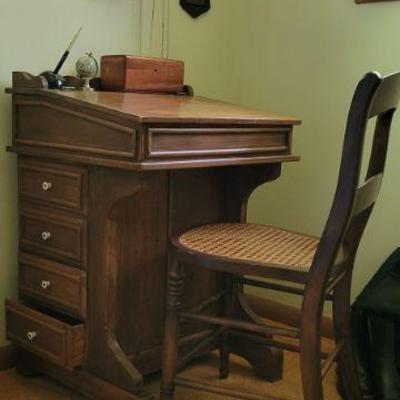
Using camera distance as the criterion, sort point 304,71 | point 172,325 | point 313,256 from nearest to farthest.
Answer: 1. point 313,256
2. point 172,325
3. point 304,71

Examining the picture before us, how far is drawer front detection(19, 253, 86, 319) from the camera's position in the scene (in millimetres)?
1675

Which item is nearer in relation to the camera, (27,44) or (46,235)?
(46,235)

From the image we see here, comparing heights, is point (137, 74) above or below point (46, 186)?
above

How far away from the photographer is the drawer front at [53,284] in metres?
1.67

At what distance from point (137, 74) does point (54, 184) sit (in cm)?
44

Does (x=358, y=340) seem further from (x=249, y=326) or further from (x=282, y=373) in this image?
(x=249, y=326)

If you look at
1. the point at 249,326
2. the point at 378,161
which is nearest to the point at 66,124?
the point at 249,326

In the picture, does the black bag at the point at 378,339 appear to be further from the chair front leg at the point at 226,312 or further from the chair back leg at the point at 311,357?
the chair back leg at the point at 311,357

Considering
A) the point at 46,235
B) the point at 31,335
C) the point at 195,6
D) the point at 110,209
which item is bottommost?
the point at 31,335

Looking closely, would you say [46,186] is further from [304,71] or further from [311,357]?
[304,71]

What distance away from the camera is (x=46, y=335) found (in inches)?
67.3

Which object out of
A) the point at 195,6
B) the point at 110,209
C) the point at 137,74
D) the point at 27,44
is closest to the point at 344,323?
the point at 110,209

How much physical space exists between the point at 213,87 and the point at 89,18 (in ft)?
2.12

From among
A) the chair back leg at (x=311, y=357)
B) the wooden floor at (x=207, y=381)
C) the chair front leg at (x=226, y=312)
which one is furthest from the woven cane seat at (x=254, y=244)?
the wooden floor at (x=207, y=381)
